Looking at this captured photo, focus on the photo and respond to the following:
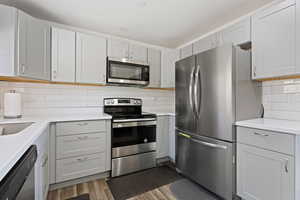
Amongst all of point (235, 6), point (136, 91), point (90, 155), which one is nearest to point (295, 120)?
point (235, 6)

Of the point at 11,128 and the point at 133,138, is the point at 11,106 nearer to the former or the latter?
the point at 11,128

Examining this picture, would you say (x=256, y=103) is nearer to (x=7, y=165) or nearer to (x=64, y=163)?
(x=7, y=165)

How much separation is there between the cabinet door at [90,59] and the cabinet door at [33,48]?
38 cm

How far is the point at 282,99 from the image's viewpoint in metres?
1.77

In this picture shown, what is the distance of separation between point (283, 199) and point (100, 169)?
6.72 ft

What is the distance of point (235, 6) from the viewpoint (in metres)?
1.86

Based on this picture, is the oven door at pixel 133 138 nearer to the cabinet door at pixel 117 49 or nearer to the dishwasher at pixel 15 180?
the cabinet door at pixel 117 49

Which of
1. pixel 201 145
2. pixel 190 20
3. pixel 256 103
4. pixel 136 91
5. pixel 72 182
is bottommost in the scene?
pixel 72 182

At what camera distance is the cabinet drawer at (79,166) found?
184cm

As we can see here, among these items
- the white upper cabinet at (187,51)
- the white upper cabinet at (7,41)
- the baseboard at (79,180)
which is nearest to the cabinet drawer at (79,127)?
the baseboard at (79,180)

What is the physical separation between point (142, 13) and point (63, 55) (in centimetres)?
127

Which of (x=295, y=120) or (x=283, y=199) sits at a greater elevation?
(x=295, y=120)

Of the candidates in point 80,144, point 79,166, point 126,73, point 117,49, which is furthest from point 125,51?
point 79,166

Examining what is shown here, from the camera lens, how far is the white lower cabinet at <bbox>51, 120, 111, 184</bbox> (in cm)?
183
